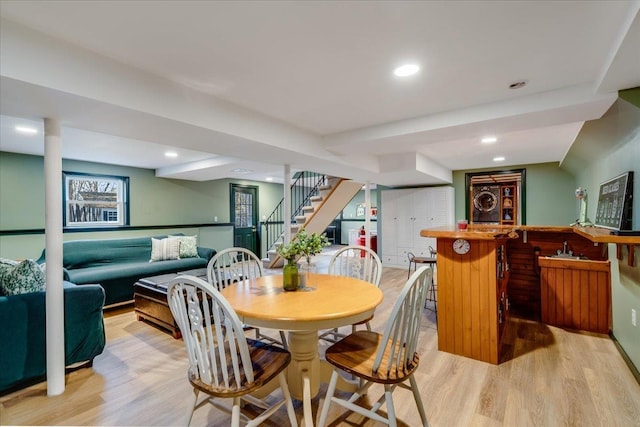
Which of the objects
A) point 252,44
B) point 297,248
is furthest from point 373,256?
point 252,44

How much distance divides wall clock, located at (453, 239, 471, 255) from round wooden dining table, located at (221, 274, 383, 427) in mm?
975

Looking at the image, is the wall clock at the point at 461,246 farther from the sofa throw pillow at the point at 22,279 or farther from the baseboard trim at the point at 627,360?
the sofa throw pillow at the point at 22,279

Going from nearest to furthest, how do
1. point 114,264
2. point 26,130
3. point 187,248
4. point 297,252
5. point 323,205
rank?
1. point 297,252
2. point 26,130
3. point 114,264
4. point 187,248
5. point 323,205

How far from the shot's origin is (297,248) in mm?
2035

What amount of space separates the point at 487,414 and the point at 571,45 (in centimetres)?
234

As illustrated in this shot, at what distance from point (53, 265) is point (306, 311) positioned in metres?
1.90

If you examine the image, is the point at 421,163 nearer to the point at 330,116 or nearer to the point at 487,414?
the point at 330,116

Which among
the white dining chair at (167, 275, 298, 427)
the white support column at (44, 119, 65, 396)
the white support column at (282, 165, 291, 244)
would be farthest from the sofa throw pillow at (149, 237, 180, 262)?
the white dining chair at (167, 275, 298, 427)

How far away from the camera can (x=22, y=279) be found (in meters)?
2.27

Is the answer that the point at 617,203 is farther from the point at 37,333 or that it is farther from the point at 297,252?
the point at 37,333

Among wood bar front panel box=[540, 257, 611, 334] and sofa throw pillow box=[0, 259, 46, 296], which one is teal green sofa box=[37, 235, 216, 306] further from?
wood bar front panel box=[540, 257, 611, 334]

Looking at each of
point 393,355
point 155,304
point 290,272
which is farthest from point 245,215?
point 393,355

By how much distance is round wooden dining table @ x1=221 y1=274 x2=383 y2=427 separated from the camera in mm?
1577

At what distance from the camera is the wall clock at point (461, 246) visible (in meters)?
2.60
